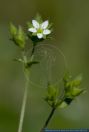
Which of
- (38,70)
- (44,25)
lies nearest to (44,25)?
(44,25)

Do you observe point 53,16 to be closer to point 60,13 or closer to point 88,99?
point 60,13

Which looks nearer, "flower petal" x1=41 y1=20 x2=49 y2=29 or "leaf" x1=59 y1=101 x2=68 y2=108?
"leaf" x1=59 y1=101 x2=68 y2=108

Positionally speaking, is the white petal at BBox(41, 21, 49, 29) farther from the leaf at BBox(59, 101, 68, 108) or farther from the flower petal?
the leaf at BBox(59, 101, 68, 108)

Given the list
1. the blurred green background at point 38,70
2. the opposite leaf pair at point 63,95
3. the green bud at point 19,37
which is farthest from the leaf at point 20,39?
the blurred green background at point 38,70

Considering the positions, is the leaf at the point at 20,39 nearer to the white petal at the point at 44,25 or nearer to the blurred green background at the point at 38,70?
the white petal at the point at 44,25

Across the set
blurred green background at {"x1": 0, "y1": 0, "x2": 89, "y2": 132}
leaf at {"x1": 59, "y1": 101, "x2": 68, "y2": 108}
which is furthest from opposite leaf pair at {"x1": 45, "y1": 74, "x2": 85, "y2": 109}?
blurred green background at {"x1": 0, "y1": 0, "x2": 89, "y2": 132}

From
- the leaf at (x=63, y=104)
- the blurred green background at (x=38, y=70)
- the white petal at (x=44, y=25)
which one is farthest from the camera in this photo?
the blurred green background at (x=38, y=70)

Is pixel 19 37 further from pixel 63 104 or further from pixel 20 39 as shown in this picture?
pixel 63 104
